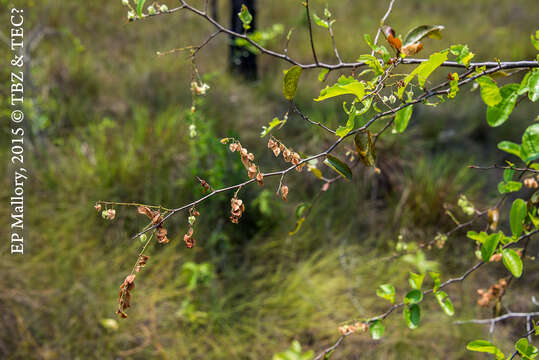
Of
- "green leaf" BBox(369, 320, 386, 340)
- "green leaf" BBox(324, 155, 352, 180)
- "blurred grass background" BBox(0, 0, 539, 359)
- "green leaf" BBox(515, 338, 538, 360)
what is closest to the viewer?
"green leaf" BBox(515, 338, 538, 360)

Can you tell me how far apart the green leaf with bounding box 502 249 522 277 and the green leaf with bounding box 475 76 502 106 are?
384 mm

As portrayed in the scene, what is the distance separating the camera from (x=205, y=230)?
A: 2201 mm

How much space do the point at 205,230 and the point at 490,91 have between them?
1.71 meters

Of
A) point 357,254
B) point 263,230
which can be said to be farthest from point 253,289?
point 357,254

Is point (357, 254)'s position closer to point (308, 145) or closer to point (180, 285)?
point (308, 145)

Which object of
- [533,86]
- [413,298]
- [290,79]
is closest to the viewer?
[533,86]

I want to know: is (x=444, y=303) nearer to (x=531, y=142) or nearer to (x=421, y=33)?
(x=531, y=142)

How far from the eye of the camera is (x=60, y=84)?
286cm

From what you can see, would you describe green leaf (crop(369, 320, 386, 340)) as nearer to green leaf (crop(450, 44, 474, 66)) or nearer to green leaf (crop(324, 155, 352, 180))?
green leaf (crop(324, 155, 352, 180))

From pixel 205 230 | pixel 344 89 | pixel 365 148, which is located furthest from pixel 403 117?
pixel 205 230

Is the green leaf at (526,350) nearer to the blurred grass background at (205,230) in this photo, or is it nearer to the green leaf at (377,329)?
the green leaf at (377,329)

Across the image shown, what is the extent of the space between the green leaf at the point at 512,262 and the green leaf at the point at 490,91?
0.38 m

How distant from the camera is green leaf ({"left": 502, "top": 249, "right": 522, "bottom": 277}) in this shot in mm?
886

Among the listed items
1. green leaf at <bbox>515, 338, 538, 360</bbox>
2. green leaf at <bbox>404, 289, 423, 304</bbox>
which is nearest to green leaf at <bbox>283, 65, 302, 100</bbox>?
green leaf at <bbox>404, 289, 423, 304</bbox>
